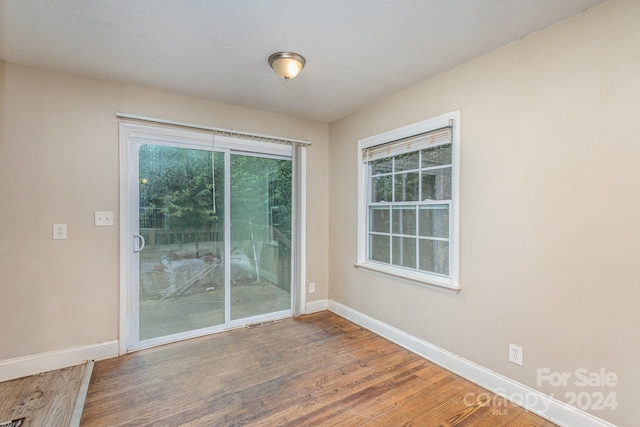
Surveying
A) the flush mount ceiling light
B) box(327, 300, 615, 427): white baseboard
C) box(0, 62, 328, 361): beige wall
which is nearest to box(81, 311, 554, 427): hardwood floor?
box(327, 300, 615, 427): white baseboard

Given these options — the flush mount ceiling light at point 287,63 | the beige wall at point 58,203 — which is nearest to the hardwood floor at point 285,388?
the beige wall at point 58,203

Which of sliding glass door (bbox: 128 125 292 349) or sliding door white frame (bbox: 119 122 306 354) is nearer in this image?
sliding door white frame (bbox: 119 122 306 354)

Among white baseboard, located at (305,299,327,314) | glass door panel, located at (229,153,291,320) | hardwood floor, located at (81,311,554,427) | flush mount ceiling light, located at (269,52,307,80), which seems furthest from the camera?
white baseboard, located at (305,299,327,314)

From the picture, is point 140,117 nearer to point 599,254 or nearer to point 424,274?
point 424,274

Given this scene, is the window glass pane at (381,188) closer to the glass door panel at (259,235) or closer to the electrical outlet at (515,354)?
the glass door panel at (259,235)

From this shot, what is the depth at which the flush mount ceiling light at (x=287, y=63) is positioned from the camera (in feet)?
7.08

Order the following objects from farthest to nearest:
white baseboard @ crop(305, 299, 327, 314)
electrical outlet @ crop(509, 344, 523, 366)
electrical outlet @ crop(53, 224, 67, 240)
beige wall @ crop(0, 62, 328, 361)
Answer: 1. white baseboard @ crop(305, 299, 327, 314)
2. electrical outlet @ crop(53, 224, 67, 240)
3. beige wall @ crop(0, 62, 328, 361)
4. electrical outlet @ crop(509, 344, 523, 366)

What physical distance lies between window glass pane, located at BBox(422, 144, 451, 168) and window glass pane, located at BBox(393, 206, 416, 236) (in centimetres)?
45

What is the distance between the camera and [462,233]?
2.34 metres

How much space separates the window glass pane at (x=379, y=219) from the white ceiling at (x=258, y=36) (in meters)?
1.27

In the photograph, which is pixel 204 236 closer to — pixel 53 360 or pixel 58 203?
pixel 58 203

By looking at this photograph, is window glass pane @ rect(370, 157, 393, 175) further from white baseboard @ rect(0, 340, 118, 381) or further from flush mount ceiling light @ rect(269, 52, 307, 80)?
white baseboard @ rect(0, 340, 118, 381)

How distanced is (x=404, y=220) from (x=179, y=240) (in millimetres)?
2288

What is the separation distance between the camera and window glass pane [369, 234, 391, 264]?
10.3ft
